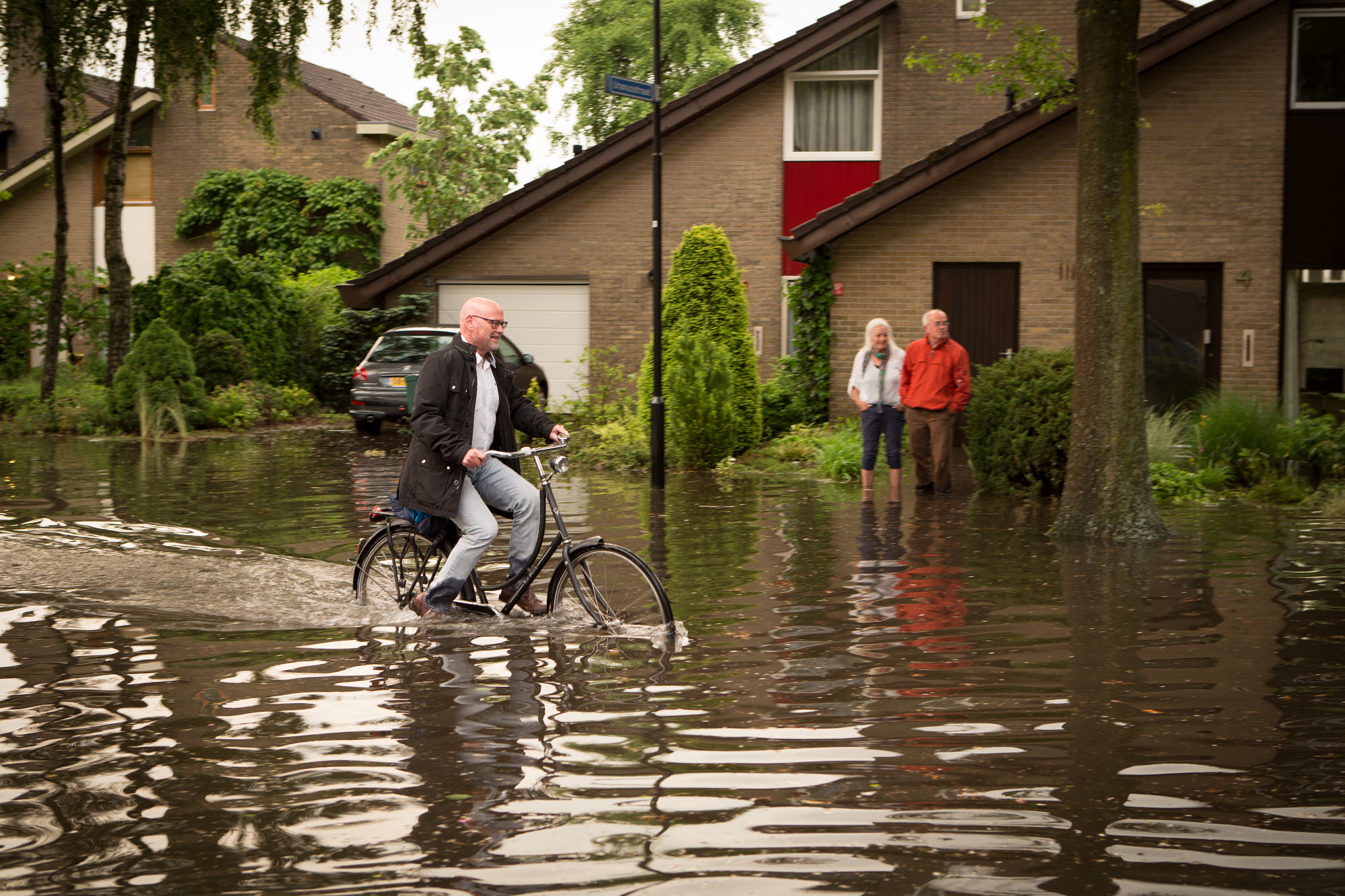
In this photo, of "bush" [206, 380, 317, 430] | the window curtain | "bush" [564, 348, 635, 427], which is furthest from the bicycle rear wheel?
the window curtain

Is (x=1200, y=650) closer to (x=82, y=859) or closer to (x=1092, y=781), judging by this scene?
(x=1092, y=781)

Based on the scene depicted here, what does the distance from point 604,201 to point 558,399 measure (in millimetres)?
3627

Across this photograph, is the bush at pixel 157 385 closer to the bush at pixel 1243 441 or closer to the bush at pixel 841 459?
the bush at pixel 841 459

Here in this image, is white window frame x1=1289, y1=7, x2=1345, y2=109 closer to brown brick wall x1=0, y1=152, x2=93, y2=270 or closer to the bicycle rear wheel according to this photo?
the bicycle rear wheel

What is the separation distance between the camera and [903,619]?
26.6 ft

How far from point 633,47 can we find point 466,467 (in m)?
43.7

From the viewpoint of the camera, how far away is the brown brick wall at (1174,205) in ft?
60.3

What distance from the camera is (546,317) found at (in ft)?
82.1

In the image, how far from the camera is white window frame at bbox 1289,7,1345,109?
59.3 feet

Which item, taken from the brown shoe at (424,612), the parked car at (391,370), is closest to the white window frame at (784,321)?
the parked car at (391,370)

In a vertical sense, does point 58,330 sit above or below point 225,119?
below

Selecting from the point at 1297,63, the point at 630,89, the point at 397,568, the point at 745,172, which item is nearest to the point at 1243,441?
the point at 1297,63

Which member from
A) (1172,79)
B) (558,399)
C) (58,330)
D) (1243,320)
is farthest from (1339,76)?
(58,330)

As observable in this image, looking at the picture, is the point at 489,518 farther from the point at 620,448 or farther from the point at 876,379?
the point at 620,448
